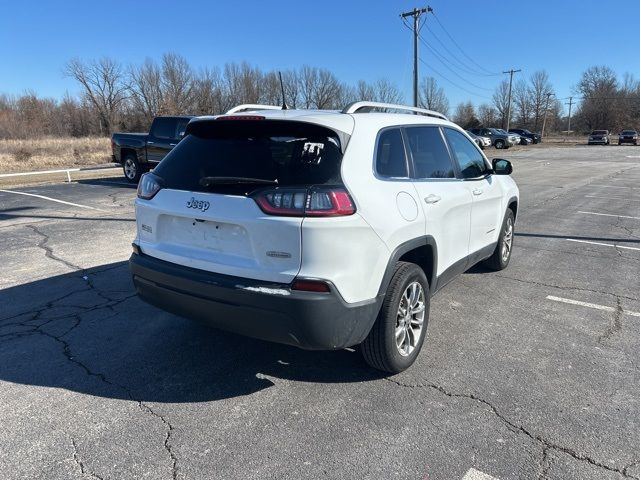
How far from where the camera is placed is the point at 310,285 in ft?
8.86

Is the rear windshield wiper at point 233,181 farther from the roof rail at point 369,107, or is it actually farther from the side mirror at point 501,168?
the side mirror at point 501,168

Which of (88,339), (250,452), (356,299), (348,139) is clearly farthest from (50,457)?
(348,139)

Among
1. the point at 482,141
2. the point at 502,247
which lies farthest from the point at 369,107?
the point at 482,141

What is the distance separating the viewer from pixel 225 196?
2914mm

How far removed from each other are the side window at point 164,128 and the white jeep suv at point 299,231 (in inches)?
459

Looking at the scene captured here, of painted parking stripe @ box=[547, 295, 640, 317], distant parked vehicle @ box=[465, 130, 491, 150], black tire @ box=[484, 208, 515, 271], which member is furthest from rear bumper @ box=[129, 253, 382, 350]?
distant parked vehicle @ box=[465, 130, 491, 150]

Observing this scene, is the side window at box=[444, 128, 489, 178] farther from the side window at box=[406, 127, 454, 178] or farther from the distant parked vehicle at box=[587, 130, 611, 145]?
the distant parked vehicle at box=[587, 130, 611, 145]

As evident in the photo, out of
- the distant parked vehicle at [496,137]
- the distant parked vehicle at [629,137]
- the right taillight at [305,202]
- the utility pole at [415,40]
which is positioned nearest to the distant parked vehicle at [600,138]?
the distant parked vehicle at [629,137]

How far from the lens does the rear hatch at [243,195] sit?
273 cm

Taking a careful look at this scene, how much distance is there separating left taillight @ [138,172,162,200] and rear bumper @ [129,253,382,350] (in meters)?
0.58

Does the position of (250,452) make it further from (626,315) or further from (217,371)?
(626,315)

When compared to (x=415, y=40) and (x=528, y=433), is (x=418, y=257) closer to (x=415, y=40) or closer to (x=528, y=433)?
(x=528, y=433)

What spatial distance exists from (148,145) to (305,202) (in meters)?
13.2

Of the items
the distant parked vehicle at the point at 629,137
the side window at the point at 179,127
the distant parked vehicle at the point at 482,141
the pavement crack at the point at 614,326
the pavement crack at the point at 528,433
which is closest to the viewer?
the pavement crack at the point at 528,433
